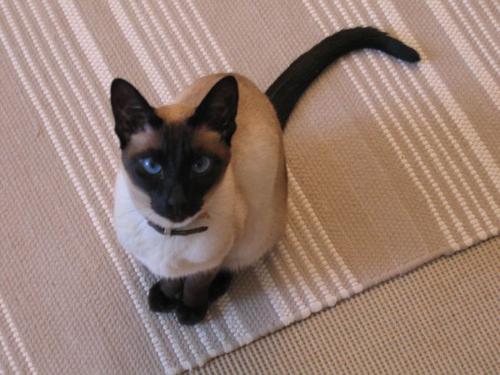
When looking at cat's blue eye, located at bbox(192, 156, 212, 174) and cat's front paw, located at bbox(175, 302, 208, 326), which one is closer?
cat's blue eye, located at bbox(192, 156, 212, 174)

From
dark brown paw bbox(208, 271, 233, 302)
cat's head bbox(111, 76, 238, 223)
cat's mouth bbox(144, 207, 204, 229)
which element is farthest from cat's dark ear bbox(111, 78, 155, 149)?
dark brown paw bbox(208, 271, 233, 302)

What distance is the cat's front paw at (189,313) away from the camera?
115cm

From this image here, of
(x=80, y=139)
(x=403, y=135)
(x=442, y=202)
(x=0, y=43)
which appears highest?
(x=0, y=43)

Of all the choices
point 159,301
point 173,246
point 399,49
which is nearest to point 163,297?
point 159,301

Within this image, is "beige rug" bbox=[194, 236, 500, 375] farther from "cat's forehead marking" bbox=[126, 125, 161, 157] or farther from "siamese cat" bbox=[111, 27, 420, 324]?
"cat's forehead marking" bbox=[126, 125, 161, 157]

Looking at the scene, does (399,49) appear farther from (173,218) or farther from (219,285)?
(173,218)

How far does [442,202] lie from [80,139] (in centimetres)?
74

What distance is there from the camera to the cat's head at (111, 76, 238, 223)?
2.66 feet

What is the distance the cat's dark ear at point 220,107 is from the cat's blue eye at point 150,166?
75 millimetres

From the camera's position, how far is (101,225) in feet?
4.02

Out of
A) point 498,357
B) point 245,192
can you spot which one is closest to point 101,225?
point 245,192

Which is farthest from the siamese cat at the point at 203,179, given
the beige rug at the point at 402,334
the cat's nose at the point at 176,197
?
the beige rug at the point at 402,334

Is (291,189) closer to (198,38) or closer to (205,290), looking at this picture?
(205,290)

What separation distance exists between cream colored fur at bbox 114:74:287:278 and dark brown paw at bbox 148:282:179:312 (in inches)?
5.7
